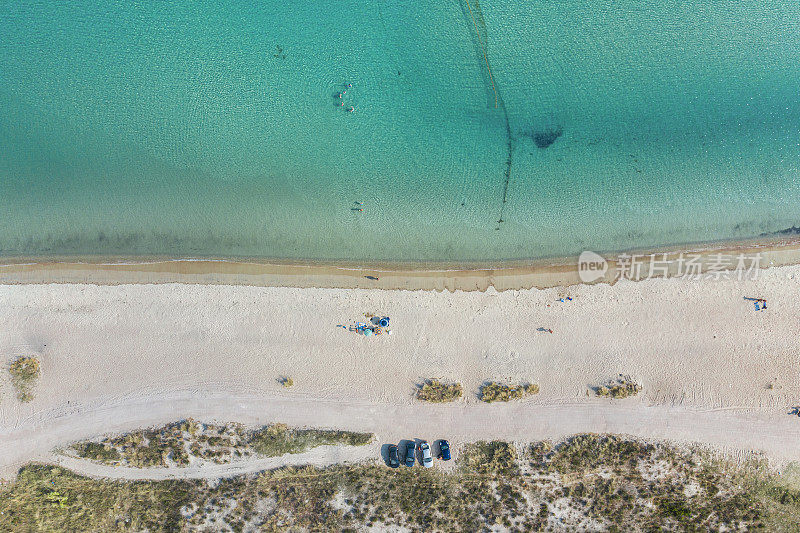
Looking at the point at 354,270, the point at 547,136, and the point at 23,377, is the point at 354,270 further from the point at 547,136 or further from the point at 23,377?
the point at 23,377

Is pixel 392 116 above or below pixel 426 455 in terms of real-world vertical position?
above

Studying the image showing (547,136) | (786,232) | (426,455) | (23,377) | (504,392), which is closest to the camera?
(426,455)

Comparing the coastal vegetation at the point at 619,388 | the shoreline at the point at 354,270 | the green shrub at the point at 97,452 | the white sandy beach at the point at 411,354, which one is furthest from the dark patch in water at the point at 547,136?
the green shrub at the point at 97,452

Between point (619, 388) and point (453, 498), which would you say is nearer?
point (453, 498)

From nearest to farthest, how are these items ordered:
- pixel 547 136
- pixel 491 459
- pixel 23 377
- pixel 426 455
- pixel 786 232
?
pixel 426 455 < pixel 491 459 < pixel 23 377 < pixel 786 232 < pixel 547 136

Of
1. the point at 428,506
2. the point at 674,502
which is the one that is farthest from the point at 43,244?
the point at 674,502

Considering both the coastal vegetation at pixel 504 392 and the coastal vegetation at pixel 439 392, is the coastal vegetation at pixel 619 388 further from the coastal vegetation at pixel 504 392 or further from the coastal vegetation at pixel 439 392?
the coastal vegetation at pixel 439 392

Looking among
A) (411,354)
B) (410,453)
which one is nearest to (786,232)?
(411,354)
